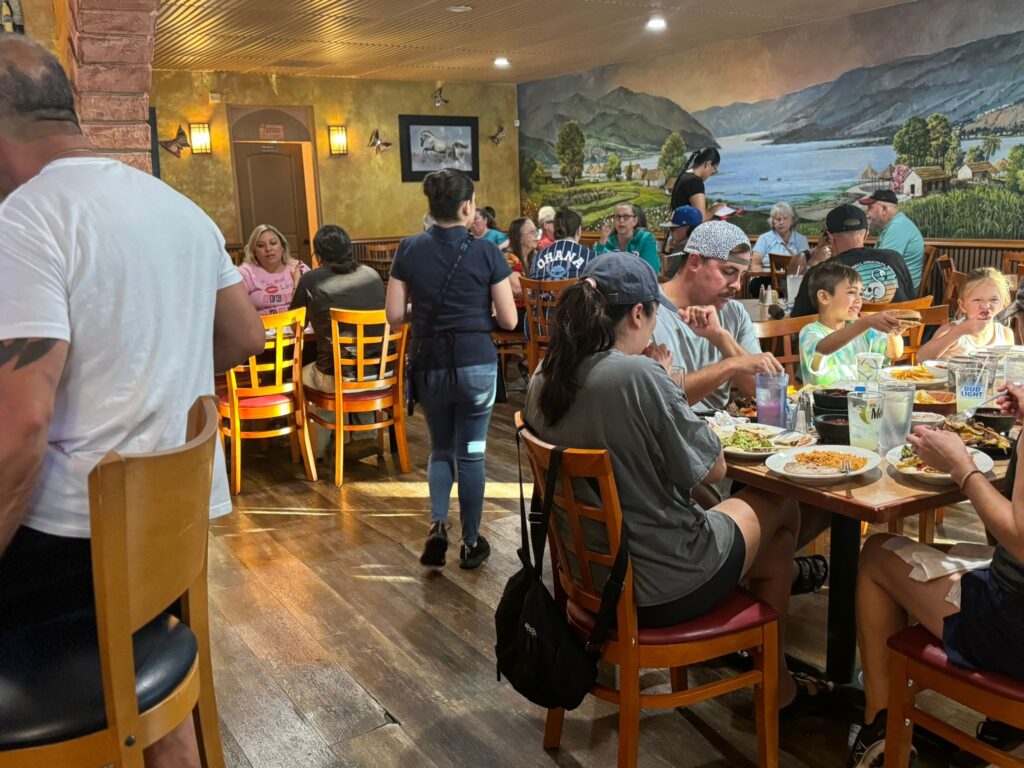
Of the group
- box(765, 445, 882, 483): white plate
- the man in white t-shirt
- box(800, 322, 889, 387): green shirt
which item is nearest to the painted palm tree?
box(800, 322, 889, 387): green shirt

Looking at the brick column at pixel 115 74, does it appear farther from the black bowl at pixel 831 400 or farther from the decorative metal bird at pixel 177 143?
the decorative metal bird at pixel 177 143

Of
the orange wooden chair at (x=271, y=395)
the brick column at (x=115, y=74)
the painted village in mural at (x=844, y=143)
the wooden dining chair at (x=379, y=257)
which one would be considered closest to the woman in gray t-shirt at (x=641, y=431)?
the brick column at (x=115, y=74)

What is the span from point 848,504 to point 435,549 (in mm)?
2022

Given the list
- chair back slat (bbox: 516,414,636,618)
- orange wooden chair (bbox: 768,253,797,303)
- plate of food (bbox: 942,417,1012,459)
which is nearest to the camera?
chair back slat (bbox: 516,414,636,618)

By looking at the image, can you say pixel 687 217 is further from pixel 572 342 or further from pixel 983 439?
pixel 572 342

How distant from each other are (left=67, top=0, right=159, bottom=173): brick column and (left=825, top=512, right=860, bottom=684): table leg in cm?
277

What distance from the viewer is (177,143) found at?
10.4 metres

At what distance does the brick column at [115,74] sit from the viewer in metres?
3.33

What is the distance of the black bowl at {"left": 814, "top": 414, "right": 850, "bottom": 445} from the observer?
2355 millimetres

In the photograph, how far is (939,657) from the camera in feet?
6.03

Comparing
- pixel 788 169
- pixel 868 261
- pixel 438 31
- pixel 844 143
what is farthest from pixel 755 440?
pixel 788 169

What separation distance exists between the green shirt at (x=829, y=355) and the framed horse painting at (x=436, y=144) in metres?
9.48

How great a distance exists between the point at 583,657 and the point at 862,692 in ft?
3.24

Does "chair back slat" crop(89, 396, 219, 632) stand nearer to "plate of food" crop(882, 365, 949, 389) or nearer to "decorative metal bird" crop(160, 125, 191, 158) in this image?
"plate of food" crop(882, 365, 949, 389)
